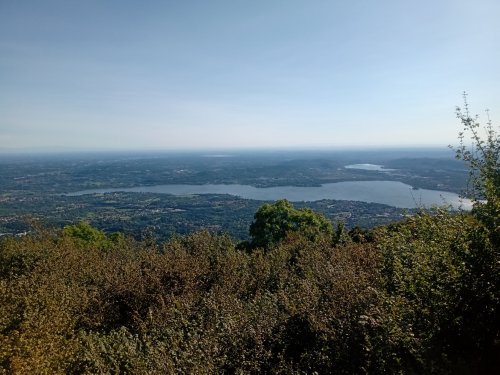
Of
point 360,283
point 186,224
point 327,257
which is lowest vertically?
point 186,224

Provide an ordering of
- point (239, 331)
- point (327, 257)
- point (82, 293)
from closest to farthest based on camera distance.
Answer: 1. point (239, 331)
2. point (82, 293)
3. point (327, 257)

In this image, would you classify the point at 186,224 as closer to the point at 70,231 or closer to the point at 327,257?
the point at 70,231

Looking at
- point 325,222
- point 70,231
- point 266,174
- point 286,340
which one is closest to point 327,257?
point 286,340

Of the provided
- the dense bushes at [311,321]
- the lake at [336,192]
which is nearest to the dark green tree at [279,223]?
the dense bushes at [311,321]

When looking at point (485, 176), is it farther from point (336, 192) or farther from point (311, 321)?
point (336, 192)

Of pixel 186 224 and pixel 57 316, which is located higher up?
pixel 57 316

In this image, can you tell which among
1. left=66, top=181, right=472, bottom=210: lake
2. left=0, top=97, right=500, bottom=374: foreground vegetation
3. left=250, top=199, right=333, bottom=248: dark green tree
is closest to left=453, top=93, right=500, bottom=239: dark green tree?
left=0, top=97, right=500, bottom=374: foreground vegetation

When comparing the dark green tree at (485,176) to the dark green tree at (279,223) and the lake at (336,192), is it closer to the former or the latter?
the dark green tree at (279,223)

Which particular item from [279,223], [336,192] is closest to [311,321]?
[279,223]
